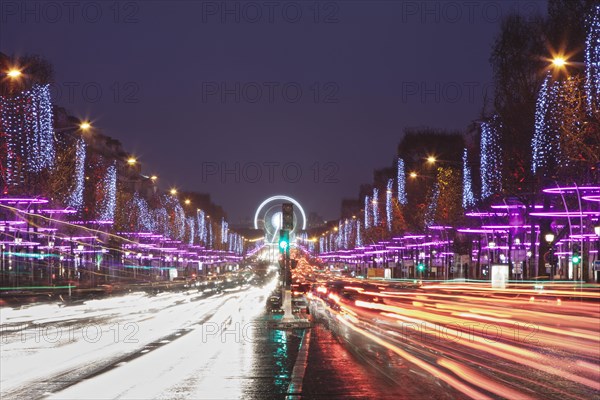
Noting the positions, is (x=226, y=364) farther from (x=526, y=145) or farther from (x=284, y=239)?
(x=526, y=145)

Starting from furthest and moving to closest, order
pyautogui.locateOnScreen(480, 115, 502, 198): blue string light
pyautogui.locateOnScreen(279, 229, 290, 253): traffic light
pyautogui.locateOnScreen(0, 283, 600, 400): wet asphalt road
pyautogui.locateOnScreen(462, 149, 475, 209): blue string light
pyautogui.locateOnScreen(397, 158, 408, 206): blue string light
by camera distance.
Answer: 1. pyautogui.locateOnScreen(397, 158, 408, 206): blue string light
2. pyautogui.locateOnScreen(462, 149, 475, 209): blue string light
3. pyautogui.locateOnScreen(480, 115, 502, 198): blue string light
4. pyautogui.locateOnScreen(279, 229, 290, 253): traffic light
5. pyautogui.locateOnScreen(0, 283, 600, 400): wet asphalt road

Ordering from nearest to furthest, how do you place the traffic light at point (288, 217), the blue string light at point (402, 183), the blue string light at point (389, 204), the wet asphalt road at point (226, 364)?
the wet asphalt road at point (226, 364), the traffic light at point (288, 217), the blue string light at point (402, 183), the blue string light at point (389, 204)

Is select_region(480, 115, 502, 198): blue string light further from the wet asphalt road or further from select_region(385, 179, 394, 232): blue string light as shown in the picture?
select_region(385, 179, 394, 232): blue string light

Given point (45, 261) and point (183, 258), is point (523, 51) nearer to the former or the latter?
point (45, 261)

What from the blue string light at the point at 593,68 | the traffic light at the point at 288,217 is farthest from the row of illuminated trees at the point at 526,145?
the traffic light at the point at 288,217

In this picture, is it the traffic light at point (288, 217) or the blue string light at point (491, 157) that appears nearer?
the traffic light at point (288, 217)

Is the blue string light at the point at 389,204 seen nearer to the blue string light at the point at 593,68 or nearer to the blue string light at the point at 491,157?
the blue string light at the point at 491,157

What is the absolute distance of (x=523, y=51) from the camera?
209 feet

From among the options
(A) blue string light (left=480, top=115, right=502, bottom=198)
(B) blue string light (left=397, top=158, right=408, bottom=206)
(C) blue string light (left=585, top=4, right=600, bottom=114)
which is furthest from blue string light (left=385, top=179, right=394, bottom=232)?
(C) blue string light (left=585, top=4, right=600, bottom=114)

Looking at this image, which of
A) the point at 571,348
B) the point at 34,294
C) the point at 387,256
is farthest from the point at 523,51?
the point at 387,256

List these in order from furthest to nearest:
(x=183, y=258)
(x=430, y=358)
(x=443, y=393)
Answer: (x=183, y=258) → (x=430, y=358) → (x=443, y=393)

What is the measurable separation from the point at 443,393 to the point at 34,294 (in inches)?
1832

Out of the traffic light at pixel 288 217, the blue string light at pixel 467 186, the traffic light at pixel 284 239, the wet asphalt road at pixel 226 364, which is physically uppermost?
the blue string light at pixel 467 186

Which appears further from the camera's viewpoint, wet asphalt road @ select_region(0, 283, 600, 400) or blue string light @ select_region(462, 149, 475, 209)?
blue string light @ select_region(462, 149, 475, 209)
